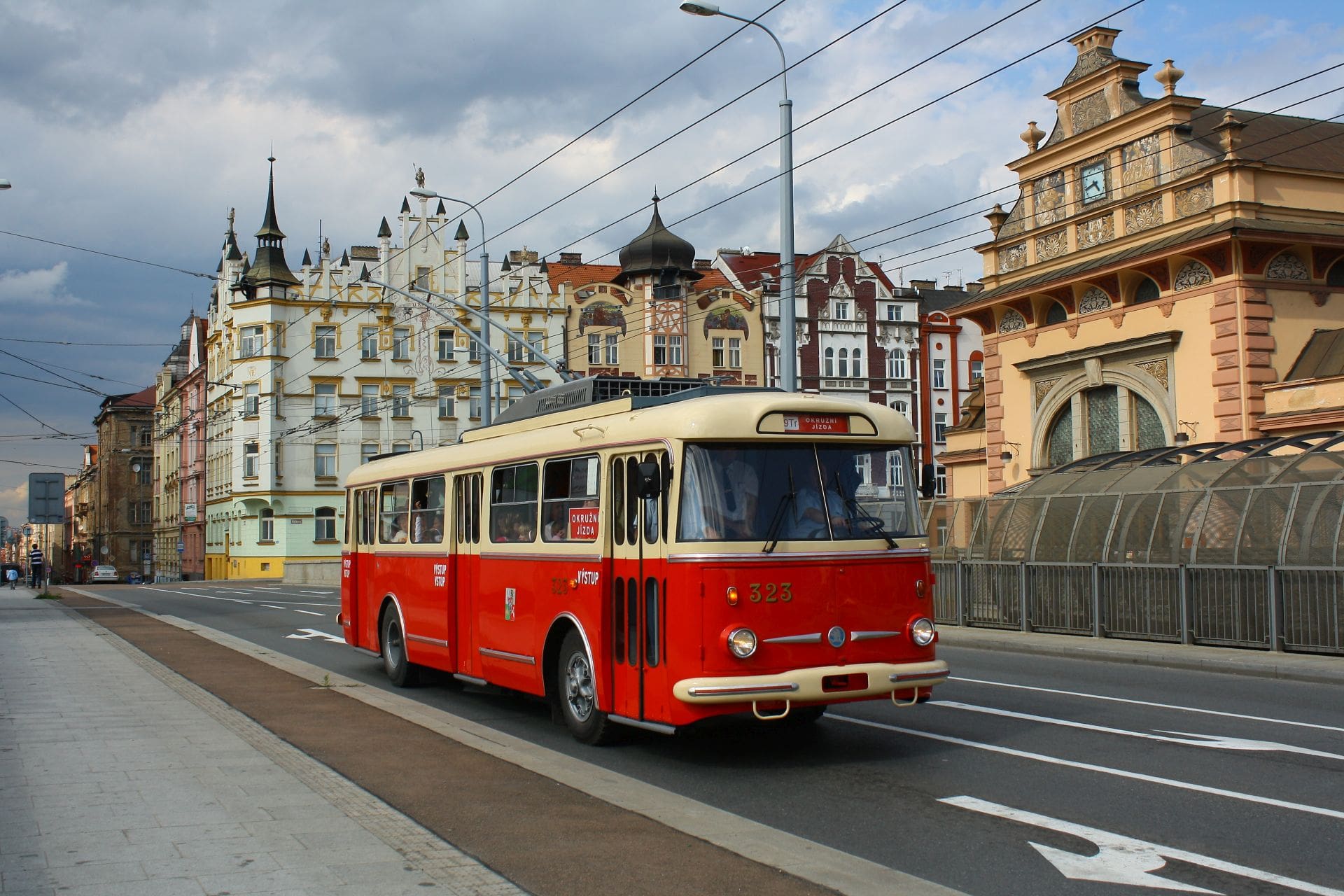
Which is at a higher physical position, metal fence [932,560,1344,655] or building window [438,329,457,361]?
building window [438,329,457,361]

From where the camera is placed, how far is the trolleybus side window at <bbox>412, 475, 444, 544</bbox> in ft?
45.9

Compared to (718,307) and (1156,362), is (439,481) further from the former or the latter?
(718,307)

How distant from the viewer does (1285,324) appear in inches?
1130

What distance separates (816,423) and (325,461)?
6517 centimetres

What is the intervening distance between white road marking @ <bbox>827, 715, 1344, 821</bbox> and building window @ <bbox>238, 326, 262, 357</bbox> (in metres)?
64.2

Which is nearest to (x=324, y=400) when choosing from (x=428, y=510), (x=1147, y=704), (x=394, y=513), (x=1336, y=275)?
(x=1336, y=275)

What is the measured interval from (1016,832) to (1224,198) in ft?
80.7

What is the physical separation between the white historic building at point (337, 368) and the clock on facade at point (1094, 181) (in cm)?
4091

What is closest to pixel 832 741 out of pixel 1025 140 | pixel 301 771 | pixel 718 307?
pixel 301 771

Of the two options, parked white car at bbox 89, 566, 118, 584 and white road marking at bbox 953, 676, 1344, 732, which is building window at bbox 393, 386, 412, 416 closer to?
parked white car at bbox 89, 566, 118, 584

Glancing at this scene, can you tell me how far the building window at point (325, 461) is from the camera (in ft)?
235

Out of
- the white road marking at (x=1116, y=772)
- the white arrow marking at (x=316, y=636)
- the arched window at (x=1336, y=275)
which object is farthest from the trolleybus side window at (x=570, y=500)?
the arched window at (x=1336, y=275)

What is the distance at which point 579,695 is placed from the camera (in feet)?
35.3

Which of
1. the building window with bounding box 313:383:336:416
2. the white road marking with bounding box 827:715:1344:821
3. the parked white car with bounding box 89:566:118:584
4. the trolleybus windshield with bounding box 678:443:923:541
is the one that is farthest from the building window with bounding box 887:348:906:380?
the trolleybus windshield with bounding box 678:443:923:541
